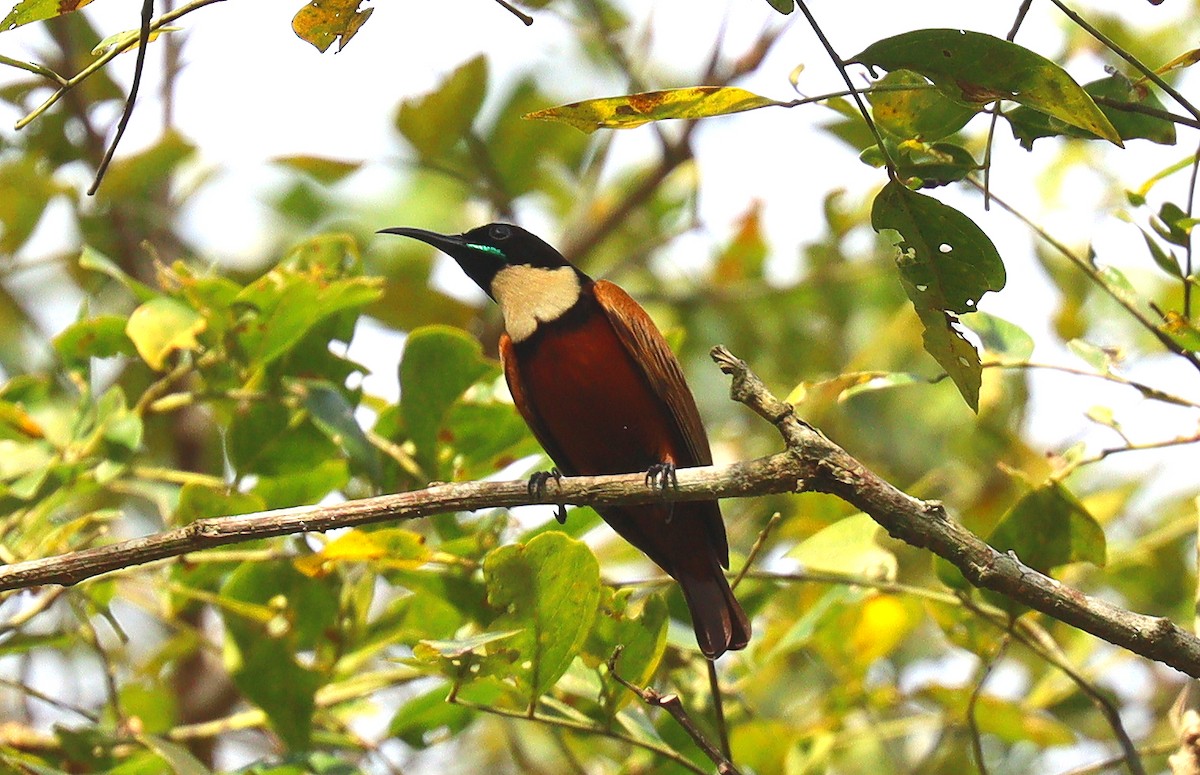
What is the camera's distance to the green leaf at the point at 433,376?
12.3ft

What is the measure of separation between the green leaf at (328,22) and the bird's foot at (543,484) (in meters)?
1.00

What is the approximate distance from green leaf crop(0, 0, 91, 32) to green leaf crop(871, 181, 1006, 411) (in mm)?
1501

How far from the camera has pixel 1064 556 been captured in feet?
10.2

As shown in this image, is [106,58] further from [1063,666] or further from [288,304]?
[1063,666]

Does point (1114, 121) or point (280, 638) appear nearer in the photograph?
point (1114, 121)

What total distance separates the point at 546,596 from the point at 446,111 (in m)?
2.99

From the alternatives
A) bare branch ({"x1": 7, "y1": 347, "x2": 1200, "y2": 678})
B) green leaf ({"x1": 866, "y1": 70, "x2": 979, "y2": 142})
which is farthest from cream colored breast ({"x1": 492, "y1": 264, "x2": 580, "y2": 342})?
green leaf ({"x1": 866, "y1": 70, "x2": 979, "y2": 142})

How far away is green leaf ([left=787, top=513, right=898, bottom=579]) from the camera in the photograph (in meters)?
3.34

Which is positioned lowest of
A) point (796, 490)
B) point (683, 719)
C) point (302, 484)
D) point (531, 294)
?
point (531, 294)

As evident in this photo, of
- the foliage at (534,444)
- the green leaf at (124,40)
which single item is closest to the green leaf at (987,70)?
the foliage at (534,444)

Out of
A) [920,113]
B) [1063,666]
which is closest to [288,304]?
[920,113]

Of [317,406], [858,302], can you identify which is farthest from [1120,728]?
[858,302]

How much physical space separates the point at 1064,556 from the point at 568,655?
1.19 m

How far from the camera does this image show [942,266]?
2.54 m
